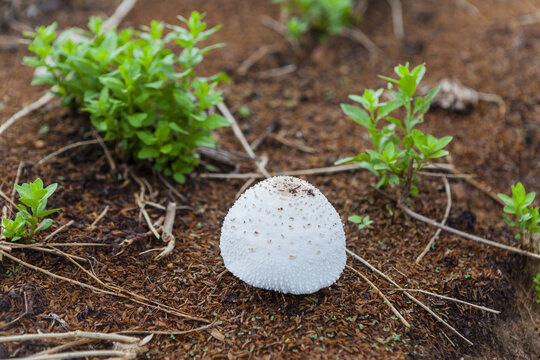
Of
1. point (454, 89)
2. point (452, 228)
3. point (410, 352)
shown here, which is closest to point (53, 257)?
point (410, 352)

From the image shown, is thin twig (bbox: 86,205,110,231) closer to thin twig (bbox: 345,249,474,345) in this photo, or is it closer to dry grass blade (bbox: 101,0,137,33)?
thin twig (bbox: 345,249,474,345)

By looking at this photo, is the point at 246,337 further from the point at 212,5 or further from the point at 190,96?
the point at 212,5

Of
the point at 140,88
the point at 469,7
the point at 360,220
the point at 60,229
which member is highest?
the point at 140,88

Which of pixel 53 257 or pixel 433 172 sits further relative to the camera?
pixel 433 172

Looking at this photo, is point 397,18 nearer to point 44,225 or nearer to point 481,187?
point 481,187

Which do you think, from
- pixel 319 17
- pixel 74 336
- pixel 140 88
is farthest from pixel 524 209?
pixel 319 17

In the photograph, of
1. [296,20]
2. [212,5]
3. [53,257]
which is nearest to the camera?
[53,257]
